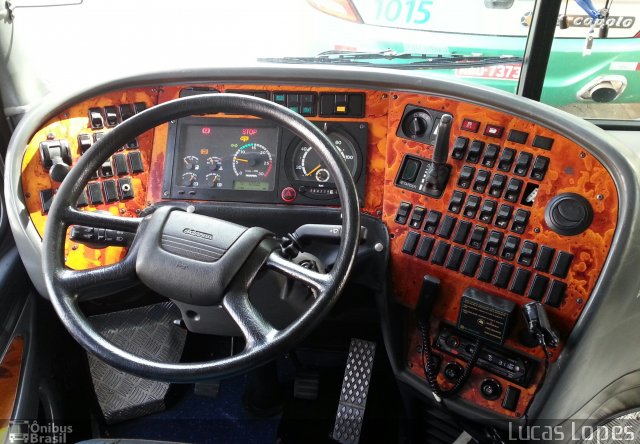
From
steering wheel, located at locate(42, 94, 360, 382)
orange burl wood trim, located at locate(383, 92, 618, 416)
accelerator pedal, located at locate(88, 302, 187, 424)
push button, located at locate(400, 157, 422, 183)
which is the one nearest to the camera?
steering wheel, located at locate(42, 94, 360, 382)

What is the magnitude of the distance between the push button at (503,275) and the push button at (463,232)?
11 cm

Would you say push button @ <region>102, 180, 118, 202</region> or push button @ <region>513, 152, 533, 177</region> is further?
push button @ <region>102, 180, 118, 202</region>

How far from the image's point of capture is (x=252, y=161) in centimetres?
166

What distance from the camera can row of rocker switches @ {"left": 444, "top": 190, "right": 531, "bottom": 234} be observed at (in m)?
1.40

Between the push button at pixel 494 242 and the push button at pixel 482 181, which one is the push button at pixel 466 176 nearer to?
the push button at pixel 482 181

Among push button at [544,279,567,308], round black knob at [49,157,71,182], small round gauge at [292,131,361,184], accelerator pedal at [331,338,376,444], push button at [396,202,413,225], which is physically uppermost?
small round gauge at [292,131,361,184]

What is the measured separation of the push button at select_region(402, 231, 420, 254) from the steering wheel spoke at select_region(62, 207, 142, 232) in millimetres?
711

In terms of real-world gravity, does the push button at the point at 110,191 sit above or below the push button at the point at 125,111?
below

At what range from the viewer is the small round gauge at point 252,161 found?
1.66 m

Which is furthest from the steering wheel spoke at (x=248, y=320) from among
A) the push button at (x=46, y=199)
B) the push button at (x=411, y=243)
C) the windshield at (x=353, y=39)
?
the windshield at (x=353, y=39)

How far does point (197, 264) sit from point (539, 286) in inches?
33.7

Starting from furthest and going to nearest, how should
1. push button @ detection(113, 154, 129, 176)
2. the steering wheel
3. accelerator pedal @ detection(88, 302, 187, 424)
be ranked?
1. accelerator pedal @ detection(88, 302, 187, 424)
2. push button @ detection(113, 154, 129, 176)
3. the steering wheel

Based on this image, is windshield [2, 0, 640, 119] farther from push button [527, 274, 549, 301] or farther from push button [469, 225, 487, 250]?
push button [527, 274, 549, 301]

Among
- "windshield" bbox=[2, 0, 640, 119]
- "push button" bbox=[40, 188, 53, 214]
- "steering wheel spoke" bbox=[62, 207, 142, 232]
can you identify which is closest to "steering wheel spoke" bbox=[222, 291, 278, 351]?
"steering wheel spoke" bbox=[62, 207, 142, 232]
